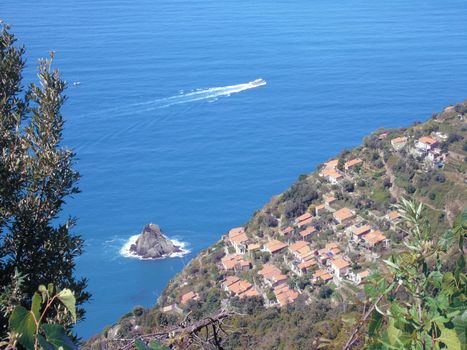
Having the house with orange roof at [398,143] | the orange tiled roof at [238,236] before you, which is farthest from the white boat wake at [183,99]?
the house with orange roof at [398,143]

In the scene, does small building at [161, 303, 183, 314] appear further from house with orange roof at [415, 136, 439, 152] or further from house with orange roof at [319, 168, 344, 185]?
house with orange roof at [415, 136, 439, 152]

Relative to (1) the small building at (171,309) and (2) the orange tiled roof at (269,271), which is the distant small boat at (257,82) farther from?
(1) the small building at (171,309)

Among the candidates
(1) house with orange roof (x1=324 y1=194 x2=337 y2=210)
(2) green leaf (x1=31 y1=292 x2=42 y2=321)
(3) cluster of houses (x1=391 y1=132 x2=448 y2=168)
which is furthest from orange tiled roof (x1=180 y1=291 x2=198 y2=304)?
(2) green leaf (x1=31 y1=292 x2=42 y2=321)

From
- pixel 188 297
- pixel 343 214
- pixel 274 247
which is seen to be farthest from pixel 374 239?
pixel 188 297

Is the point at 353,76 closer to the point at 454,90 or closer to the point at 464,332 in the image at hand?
the point at 454,90

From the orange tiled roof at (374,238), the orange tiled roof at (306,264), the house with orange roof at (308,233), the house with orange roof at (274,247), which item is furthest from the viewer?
the house with orange roof at (308,233)

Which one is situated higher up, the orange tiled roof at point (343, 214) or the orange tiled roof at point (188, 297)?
the orange tiled roof at point (343, 214)

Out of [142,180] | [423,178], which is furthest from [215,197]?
[423,178]

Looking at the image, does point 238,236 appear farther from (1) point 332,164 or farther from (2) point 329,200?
(1) point 332,164
